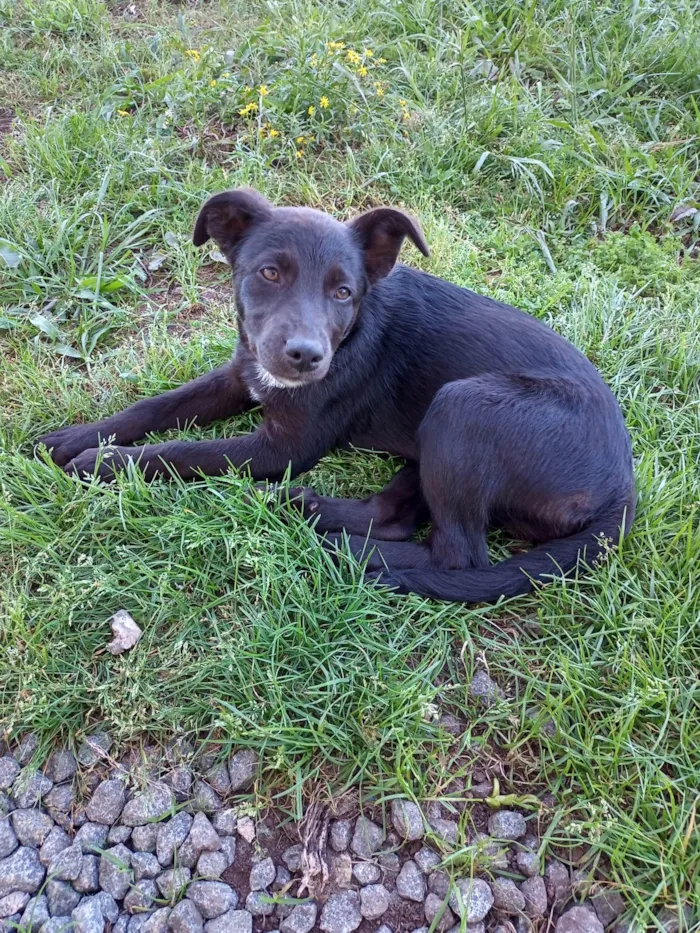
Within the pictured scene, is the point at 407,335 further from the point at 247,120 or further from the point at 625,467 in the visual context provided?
the point at 247,120

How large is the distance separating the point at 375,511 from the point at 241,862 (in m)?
1.29

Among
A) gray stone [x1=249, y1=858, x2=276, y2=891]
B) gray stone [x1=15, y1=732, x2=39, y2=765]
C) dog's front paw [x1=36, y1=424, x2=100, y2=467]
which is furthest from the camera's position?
dog's front paw [x1=36, y1=424, x2=100, y2=467]

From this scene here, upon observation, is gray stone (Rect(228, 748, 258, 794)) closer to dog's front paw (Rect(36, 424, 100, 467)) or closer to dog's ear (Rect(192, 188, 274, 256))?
dog's front paw (Rect(36, 424, 100, 467))

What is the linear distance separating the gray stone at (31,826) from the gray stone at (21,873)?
32 mm

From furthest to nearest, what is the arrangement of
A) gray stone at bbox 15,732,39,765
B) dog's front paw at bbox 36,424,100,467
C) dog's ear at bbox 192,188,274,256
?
dog's front paw at bbox 36,424,100,467 < dog's ear at bbox 192,188,274,256 < gray stone at bbox 15,732,39,765

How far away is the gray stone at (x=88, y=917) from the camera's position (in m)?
1.88

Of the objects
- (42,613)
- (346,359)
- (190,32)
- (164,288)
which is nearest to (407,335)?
(346,359)

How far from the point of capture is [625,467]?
8.76ft

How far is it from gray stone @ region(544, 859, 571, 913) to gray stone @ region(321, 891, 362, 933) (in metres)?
0.52

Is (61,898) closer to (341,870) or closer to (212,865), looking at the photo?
(212,865)

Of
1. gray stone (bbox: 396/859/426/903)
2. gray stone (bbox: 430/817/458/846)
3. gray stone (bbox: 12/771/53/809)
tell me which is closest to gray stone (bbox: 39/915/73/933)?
gray stone (bbox: 12/771/53/809)

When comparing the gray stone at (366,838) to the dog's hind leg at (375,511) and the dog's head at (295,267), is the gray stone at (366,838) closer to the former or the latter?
the dog's hind leg at (375,511)

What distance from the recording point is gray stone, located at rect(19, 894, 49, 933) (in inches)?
74.0

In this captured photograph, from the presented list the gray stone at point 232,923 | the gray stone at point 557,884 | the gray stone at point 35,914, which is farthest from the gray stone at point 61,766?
the gray stone at point 557,884
